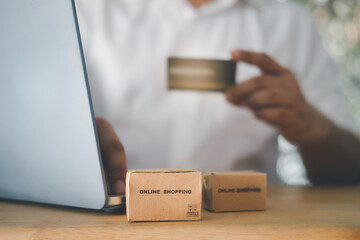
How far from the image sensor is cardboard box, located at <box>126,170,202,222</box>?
0.47m

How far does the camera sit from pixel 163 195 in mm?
476

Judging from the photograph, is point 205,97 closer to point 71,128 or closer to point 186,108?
point 186,108

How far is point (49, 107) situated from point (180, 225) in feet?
0.78

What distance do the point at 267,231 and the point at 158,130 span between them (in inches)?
42.6

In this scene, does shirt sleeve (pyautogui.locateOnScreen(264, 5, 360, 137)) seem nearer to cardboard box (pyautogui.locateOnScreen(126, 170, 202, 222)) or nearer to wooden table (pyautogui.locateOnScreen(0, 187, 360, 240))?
wooden table (pyautogui.locateOnScreen(0, 187, 360, 240))

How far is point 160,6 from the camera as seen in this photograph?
1569mm

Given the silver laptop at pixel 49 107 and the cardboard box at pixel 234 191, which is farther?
the cardboard box at pixel 234 191

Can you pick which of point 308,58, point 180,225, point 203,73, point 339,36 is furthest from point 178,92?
point 339,36

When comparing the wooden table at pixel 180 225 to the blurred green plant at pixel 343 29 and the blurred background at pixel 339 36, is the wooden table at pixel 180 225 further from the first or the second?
the blurred green plant at pixel 343 29

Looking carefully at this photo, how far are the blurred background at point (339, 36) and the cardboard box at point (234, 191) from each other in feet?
8.72

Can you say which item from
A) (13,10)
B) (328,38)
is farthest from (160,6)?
(328,38)

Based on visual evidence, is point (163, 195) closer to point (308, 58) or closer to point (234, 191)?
point (234, 191)

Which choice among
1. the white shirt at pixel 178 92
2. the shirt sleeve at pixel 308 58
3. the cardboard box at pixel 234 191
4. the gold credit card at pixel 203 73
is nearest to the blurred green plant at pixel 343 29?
the shirt sleeve at pixel 308 58

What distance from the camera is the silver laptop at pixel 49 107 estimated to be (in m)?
0.45
